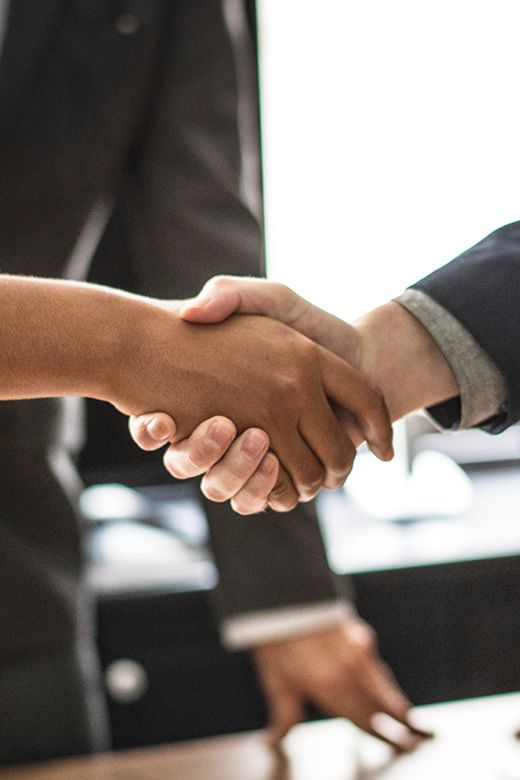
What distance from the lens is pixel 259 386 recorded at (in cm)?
82

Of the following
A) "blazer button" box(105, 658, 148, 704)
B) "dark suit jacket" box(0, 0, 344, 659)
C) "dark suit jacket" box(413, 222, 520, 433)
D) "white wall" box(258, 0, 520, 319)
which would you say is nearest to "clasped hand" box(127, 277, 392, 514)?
"dark suit jacket" box(413, 222, 520, 433)

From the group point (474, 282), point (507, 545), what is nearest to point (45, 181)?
point (474, 282)

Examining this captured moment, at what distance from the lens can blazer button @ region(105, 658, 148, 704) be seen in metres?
1.40

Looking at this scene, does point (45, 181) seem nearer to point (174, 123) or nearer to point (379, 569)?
point (174, 123)

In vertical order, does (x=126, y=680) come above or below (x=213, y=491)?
below

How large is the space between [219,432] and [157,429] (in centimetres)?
6

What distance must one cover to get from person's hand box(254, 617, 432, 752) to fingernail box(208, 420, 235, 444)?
0.30 meters

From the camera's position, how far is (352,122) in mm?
1730

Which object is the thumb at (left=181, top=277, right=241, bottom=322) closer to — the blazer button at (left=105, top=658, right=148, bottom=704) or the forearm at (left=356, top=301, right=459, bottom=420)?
the forearm at (left=356, top=301, right=459, bottom=420)

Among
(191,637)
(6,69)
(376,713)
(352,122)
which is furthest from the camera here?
(352,122)

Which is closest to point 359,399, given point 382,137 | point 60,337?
point 60,337

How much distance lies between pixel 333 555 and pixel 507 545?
28 cm

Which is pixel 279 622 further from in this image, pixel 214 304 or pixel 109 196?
pixel 109 196

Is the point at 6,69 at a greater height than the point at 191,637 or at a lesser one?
greater
